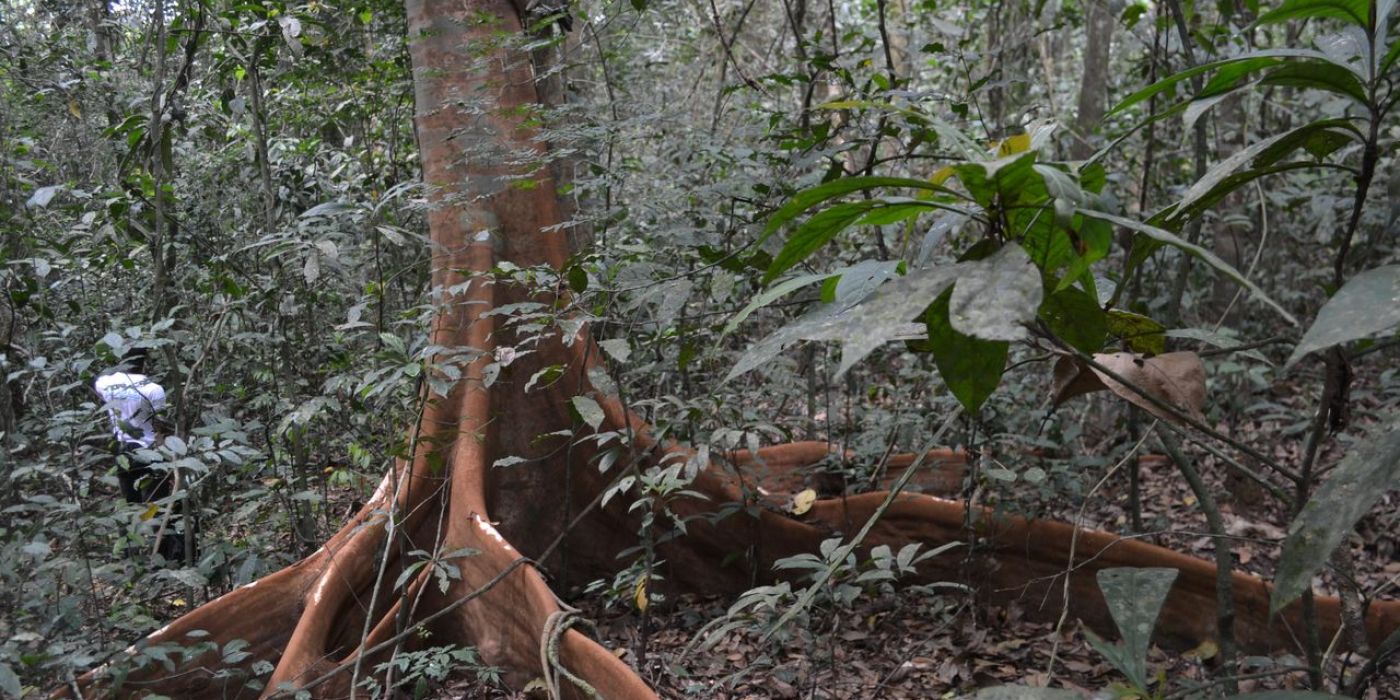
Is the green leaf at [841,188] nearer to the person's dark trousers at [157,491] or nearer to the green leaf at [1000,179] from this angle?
the green leaf at [1000,179]

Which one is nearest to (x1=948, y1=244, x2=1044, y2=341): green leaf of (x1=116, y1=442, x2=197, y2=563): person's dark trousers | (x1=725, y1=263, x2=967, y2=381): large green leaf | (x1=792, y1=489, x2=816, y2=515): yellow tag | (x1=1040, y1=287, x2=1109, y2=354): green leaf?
(x1=725, y1=263, x2=967, y2=381): large green leaf

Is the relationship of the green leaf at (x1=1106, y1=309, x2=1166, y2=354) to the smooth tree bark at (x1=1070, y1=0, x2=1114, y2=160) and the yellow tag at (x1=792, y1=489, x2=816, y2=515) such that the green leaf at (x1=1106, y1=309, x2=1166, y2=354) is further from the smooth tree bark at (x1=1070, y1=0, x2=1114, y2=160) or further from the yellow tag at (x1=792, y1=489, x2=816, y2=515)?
the smooth tree bark at (x1=1070, y1=0, x2=1114, y2=160)

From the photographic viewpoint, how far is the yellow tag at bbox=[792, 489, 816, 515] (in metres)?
4.18

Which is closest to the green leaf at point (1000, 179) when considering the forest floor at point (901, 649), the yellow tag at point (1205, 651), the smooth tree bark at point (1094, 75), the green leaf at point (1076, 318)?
the green leaf at point (1076, 318)

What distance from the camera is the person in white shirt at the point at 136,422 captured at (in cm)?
408

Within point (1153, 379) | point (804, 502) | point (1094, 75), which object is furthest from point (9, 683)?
point (1094, 75)

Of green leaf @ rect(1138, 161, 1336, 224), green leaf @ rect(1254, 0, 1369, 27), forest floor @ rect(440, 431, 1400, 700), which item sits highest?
green leaf @ rect(1254, 0, 1369, 27)

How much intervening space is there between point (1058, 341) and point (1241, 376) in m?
4.35

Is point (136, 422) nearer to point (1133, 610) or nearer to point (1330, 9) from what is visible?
point (1133, 610)

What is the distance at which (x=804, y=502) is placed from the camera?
418cm

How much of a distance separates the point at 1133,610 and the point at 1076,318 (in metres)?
0.36

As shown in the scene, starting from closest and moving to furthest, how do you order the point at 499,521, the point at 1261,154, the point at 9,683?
the point at 1261,154, the point at 9,683, the point at 499,521

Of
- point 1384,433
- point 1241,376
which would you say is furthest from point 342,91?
point 1384,433

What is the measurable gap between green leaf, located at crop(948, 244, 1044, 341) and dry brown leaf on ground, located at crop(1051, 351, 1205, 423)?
0.43 metres
